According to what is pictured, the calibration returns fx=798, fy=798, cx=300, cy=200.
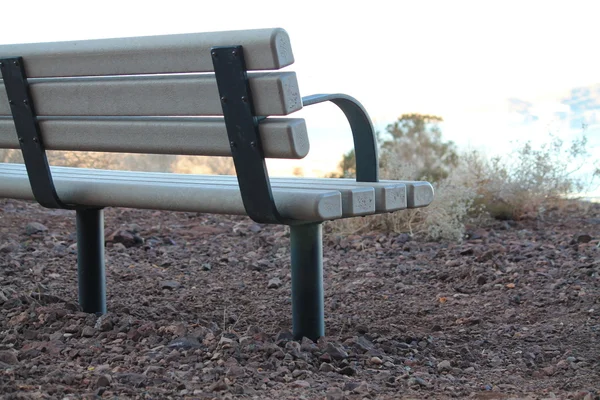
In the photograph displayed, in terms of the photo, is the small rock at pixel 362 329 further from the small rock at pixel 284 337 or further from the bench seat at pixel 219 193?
the bench seat at pixel 219 193

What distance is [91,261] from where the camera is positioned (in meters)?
3.41

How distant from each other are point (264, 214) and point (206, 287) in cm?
171

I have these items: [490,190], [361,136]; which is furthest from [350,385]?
[490,190]

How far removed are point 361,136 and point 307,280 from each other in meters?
0.55

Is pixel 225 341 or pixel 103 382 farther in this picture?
pixel 225 341

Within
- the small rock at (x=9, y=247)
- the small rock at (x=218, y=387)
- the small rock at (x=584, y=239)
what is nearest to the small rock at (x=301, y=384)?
the small rock at (x=218, y=387)

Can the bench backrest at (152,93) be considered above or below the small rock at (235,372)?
above

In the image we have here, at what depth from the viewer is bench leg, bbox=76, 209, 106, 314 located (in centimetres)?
340

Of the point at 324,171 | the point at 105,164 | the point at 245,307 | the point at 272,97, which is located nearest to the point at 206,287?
the point at 245,307

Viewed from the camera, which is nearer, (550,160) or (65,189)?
(65,189)

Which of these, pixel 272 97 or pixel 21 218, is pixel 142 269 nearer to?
pixel 21 218

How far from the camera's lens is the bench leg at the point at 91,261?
3398 mm

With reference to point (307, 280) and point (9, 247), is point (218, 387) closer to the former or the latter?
point (307, 280)

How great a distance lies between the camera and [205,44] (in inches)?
95.7
